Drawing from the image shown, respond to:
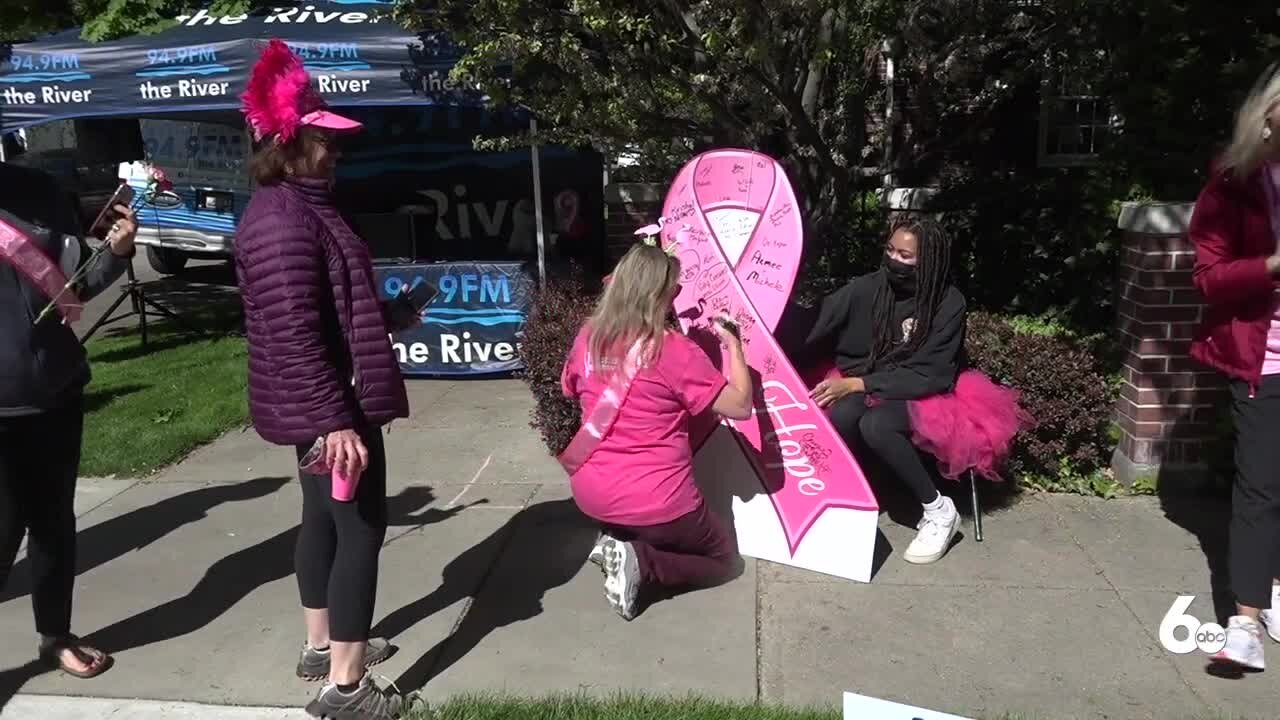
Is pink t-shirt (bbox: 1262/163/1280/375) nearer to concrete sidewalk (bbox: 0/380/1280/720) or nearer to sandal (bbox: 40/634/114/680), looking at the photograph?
concrete sidewalk (bbox: 0/380/1280/720)

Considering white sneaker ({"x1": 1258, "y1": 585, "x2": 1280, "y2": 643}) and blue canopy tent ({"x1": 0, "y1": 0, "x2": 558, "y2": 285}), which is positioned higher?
blue canopy tent ({"x1": 0, "y1": 0, "x2": 558, "y2": 285})

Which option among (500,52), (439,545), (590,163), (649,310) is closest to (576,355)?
(649,310)

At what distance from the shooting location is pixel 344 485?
2.89 meters

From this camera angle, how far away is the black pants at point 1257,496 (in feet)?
10.6

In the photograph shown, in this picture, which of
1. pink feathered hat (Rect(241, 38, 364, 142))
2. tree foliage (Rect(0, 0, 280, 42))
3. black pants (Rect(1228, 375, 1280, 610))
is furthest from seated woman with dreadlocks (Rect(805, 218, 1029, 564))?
tree foliage (Rect(0, 0, 280, 42))

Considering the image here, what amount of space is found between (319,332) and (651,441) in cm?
131

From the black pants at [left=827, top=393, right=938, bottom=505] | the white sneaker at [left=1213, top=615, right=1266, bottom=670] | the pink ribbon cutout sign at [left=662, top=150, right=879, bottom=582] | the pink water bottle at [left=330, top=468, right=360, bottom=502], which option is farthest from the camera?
the black pants at [left=827, top=393, right=938, bottom=505]

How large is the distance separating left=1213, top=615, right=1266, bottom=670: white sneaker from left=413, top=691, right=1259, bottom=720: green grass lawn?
0.23m

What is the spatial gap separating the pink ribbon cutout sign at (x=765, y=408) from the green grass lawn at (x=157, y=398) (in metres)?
3.22

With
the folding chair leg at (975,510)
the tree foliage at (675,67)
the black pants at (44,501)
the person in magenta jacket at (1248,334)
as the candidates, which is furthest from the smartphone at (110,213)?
the person in magenta jacket at (1248,334)

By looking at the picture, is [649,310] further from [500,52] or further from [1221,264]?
[500,52]

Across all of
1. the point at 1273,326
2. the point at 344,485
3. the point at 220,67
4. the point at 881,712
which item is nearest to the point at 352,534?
the point at 344,485

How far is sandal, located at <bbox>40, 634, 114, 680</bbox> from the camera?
11.2 ft

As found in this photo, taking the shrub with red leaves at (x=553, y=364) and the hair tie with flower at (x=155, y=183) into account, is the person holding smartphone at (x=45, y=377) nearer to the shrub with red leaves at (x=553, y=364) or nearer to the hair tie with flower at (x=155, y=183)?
the hair tie with flower at (x=155, y=183)
